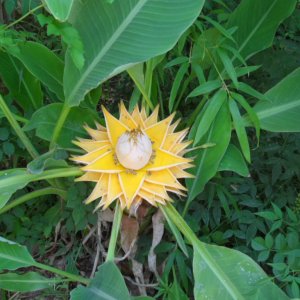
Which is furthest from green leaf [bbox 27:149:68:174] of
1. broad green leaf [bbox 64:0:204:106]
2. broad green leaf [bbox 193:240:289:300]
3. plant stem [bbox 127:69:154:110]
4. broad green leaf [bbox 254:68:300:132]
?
broad green leaf [bbox 254:68:300:132]

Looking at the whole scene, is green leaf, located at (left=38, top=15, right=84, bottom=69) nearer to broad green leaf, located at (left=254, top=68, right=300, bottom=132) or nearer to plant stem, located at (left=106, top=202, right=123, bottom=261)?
plant stem, located at (left=106, top=202, right=123, bottom=261)

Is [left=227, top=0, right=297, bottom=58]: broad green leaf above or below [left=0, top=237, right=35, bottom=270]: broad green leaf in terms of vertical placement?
above

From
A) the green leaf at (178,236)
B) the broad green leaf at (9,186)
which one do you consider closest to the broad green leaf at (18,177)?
the broad green leaf at (9,186)

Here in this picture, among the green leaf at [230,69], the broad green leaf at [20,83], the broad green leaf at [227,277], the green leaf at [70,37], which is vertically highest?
the green leaf at [70,37]

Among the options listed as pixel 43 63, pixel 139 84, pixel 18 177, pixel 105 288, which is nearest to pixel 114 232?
pixel 105 288

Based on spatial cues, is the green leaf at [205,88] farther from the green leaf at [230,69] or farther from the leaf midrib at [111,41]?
the leaf midrib at [111,41]

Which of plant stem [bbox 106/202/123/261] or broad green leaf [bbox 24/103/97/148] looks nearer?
plant stem [bbox 106/202/123/261]
